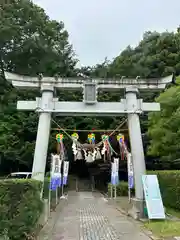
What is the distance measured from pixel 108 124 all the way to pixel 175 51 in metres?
12.7

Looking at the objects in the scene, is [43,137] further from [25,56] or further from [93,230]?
[25,56]

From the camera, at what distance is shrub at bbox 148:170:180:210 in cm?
1075

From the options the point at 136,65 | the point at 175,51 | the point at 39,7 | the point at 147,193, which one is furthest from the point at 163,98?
the point at 39,7

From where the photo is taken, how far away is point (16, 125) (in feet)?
75.7

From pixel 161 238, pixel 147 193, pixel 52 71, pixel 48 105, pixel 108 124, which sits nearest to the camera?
pixel 161 238

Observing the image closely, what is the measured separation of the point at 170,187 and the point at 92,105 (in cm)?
479

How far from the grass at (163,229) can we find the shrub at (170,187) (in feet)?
7.89

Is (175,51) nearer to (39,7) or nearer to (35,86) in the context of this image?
(39,7)

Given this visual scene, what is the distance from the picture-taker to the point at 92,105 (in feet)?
35.7

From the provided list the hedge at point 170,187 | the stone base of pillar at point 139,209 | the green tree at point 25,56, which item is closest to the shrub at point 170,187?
the hedge at point 170,187

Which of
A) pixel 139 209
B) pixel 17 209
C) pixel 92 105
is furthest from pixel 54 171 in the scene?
pixel 17 209

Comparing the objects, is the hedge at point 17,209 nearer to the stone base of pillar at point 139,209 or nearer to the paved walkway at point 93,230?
the paved walkway at point 93,230

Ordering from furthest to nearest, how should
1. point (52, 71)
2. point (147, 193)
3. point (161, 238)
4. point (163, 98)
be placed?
point (52, 71), point (163, 98), point (147, 193), point (161, 238)

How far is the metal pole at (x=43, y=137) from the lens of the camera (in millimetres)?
9984
